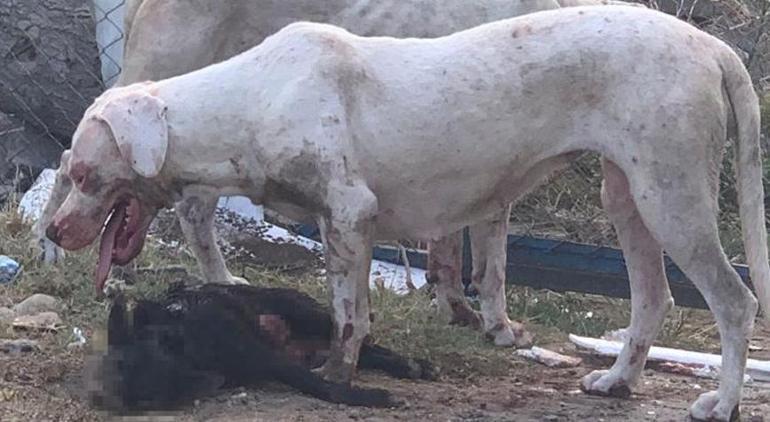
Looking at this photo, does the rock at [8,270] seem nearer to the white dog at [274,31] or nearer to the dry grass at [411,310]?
the dry grass at [411,310]

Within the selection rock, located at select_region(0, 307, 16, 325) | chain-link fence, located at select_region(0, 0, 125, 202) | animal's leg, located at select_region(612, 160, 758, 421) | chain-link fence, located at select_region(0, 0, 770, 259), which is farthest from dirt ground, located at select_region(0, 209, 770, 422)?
chain-link fence, located at select_region(0, 0, 125, 202)

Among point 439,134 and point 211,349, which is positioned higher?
point 439,134

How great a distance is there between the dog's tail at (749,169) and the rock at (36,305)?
2.26m

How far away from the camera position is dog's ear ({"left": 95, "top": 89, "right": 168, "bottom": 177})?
4.13m

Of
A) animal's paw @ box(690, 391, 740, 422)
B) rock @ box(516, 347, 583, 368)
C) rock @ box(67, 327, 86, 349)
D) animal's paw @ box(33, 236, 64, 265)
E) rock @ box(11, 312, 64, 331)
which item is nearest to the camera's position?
animal's paw @ box(690, 391, 740, 422)

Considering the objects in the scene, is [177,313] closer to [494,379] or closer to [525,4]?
[494,379]

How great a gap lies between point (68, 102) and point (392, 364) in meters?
Result: 3.02

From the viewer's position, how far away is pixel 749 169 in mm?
4176

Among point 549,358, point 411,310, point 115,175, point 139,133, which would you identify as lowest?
point 549,358

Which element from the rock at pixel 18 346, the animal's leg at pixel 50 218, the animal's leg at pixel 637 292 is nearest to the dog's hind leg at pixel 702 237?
the animal's leg at pixel 637 292

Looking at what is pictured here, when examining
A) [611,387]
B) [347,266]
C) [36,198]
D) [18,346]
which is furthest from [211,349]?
[36,198]

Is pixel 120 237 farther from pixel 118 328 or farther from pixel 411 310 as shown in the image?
pixel 411 310

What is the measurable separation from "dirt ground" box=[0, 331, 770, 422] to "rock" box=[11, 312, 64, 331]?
0.11m

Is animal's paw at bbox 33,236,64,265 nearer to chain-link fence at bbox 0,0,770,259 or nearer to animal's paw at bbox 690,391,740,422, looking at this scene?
chain-link fence at bbox 0,0,770,259
